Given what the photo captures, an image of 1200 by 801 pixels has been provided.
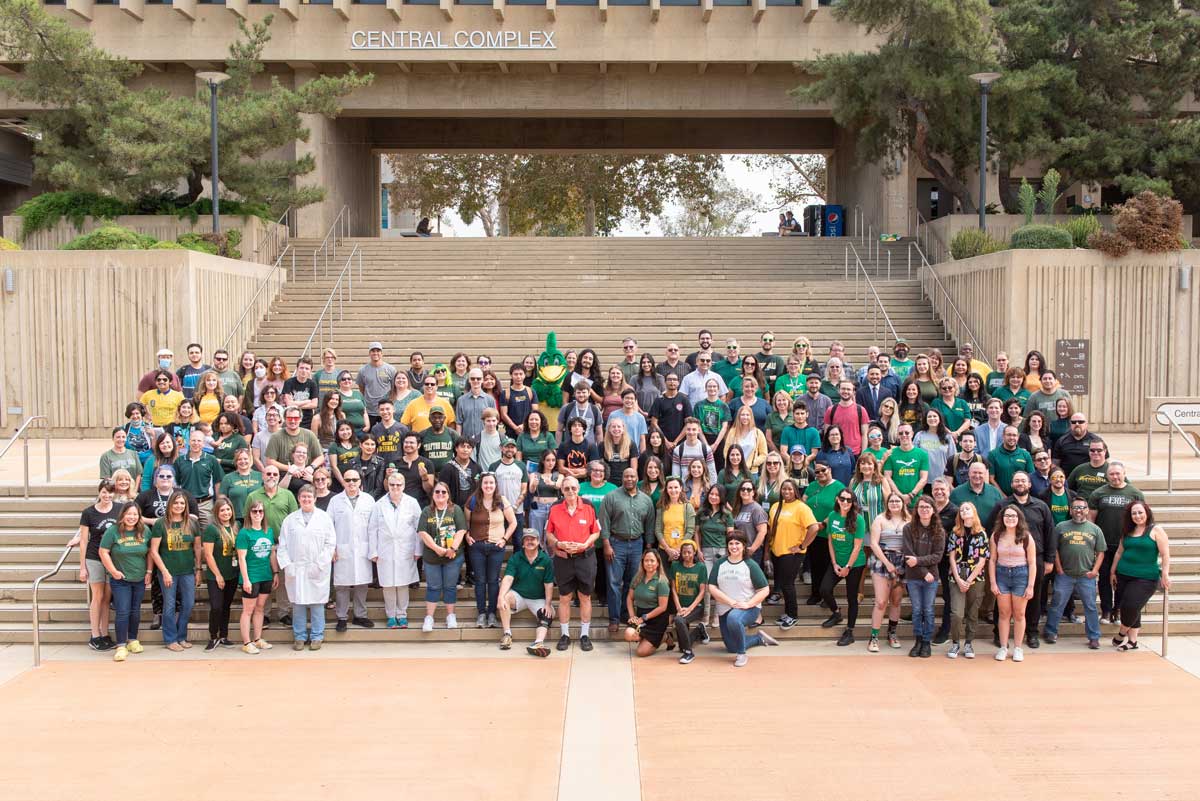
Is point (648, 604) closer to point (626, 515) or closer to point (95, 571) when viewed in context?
point (626, 515)

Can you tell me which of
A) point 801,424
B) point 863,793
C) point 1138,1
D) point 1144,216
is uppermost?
point 1138,1

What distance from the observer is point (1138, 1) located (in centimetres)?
2308

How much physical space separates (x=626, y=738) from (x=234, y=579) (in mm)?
4518

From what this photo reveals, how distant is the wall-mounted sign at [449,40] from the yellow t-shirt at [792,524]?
2073 cm

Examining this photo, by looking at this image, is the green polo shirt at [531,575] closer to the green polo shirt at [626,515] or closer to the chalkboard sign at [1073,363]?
the green polo shirt at [626,515]

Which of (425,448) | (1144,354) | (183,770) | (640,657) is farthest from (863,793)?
(1144,354)

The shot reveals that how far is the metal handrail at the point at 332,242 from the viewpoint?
24766 mm

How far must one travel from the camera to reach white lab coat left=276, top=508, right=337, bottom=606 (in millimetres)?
10406

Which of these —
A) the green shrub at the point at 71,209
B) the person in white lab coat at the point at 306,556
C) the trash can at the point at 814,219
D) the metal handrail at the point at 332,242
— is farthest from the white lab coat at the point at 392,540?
the trash can at the point at 814,219

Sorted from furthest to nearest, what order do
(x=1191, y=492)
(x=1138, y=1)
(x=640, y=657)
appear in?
(x=1138, y=1), (x=1191, y=492), (x=640, y=657)

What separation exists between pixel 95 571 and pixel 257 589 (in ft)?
5.15

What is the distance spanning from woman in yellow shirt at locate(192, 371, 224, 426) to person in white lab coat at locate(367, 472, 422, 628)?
9.33 ft

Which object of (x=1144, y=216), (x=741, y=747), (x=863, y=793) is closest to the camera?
(x=863, y=793)

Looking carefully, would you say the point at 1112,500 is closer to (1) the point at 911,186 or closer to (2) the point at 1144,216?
(2) the point at 1144,216
